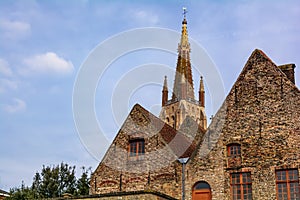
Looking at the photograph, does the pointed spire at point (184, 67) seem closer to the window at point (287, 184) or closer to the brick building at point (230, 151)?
the brick building at point (230, 151)

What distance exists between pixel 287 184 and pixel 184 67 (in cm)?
6754

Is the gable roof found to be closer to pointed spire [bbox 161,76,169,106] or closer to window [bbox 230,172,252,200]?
window [bbox 230,172,252,200]

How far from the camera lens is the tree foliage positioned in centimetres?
3328

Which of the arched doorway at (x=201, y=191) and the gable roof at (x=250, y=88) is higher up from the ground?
the gable roof at (x=250, y=88)

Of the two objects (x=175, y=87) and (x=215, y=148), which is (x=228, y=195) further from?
(x=175, y=87)

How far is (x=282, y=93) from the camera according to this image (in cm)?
2111

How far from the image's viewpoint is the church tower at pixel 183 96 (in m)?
84.4

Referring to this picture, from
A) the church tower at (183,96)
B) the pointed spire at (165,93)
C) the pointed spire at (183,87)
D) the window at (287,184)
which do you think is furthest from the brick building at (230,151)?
the pointed spire at (165,93)

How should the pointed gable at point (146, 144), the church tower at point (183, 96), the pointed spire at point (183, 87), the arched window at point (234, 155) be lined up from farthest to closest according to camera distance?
1. the pointed spire at point (183, 87)
2. the church tower at point (183, 96)
3. the pointed gable at point (146, 144)
4. the arched window at point (234, 155)

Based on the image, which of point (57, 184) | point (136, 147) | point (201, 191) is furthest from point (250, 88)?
point (57, 184)

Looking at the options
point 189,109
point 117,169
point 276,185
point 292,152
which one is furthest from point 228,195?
point 189,109

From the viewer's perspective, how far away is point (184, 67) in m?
86.3

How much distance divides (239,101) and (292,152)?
385cm

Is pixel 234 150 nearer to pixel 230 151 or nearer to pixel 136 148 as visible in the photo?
pixel 230 151
